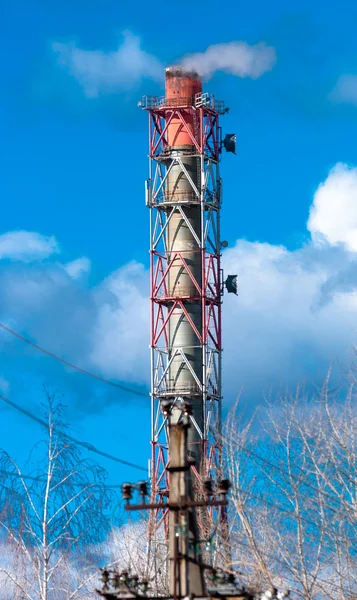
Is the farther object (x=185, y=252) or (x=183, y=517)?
(x=185, y=252)

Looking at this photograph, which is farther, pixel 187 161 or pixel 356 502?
pixel 187 161

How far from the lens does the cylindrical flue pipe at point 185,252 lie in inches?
2862

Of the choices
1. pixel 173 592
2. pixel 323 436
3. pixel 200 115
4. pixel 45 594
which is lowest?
pixel 173 592

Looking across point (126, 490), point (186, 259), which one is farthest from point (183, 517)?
point (186, 259)

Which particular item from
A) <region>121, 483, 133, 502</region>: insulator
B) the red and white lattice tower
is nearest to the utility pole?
<region>121, 483, 133, 502</region>: insulator

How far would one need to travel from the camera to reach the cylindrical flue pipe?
72.7 meters

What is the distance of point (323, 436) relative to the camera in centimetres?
5062

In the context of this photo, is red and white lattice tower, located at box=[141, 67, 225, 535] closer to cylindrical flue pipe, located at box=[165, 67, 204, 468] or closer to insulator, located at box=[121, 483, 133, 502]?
cylindrical flue pipe, located at box=[165, 67, 204, 468]

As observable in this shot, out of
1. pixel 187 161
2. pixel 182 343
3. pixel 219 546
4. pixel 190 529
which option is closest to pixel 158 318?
pixel 182 343

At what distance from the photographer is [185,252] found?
73750mm

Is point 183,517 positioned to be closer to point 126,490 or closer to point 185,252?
point 126,490

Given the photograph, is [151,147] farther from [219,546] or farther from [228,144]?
[219,546]

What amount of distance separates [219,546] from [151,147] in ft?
79.7

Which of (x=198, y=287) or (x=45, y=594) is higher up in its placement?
(x=198, y=287)
